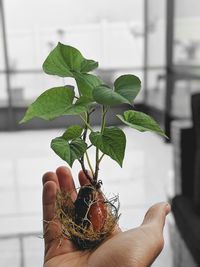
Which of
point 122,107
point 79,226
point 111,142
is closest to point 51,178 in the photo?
point 79,226

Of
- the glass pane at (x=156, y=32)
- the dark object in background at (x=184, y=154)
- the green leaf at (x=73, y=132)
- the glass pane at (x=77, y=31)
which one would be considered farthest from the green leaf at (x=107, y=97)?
the glass pane at (x=77, y=31)

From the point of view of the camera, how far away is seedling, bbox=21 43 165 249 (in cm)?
71

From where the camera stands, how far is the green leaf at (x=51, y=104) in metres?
0.71

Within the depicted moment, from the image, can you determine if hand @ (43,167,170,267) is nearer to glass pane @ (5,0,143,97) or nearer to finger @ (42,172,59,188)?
finger @ (42,172,59,188)

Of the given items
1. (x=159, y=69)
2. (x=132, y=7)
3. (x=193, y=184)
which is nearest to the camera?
(x=193, y=184)

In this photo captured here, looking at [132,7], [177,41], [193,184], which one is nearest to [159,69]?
[177,41]

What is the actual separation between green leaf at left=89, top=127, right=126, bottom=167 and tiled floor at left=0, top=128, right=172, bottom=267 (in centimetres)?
81

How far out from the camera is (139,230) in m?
0.77

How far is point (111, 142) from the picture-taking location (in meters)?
0.72

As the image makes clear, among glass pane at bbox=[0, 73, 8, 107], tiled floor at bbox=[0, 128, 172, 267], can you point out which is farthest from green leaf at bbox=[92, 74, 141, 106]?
glass pane at bbox=[0, 73, 8, 107]

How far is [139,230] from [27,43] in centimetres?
481

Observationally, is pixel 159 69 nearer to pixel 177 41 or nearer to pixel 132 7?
pixel 177 41

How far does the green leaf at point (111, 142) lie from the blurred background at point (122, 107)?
3.54ft

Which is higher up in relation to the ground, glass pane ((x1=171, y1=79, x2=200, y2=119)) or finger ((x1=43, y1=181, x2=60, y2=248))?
finger ((x1=43, y1=181, x2=60, y2=248))
